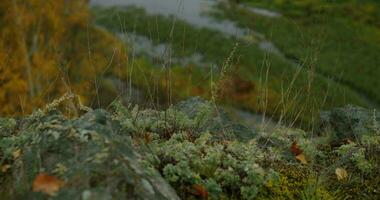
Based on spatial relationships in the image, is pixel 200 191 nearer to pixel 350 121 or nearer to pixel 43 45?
pixel 350 121

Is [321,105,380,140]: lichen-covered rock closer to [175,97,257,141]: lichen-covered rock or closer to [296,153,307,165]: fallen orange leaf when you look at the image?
[296,153,307,165]: fallen orange leaf

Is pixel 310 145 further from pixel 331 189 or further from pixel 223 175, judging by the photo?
pixel 223 175

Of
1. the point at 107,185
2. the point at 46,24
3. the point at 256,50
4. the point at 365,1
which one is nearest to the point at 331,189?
the point at 107,185

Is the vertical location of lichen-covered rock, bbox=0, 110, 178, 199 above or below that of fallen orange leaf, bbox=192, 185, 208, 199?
above

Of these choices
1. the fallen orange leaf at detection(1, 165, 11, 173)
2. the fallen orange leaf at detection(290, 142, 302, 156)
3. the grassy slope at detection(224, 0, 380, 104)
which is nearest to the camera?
the fallen orange leaf at detection(1, 165, 11, 173)

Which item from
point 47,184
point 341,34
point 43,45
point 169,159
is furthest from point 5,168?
point 341,34

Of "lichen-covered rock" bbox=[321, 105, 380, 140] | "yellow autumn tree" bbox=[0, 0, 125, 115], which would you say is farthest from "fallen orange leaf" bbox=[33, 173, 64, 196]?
"yellow autumn tree" bbox=[0, 0, 125, 115]

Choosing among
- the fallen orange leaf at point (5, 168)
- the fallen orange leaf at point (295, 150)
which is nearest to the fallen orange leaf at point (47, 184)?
the fallen orange leaf at point (5, 168)

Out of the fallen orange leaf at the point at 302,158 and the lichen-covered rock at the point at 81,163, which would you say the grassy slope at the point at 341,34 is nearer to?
the fallen orange leaf at the point at 302,158
